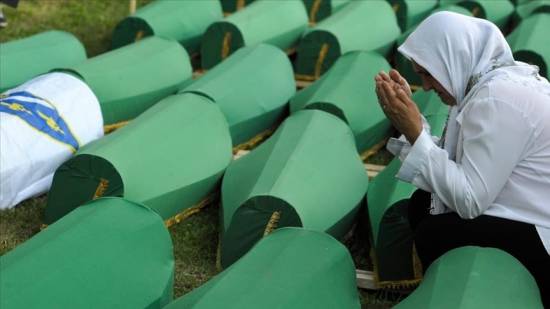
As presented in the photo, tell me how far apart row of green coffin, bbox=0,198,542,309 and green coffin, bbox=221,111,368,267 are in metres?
0.41

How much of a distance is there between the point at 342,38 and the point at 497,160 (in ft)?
9.92

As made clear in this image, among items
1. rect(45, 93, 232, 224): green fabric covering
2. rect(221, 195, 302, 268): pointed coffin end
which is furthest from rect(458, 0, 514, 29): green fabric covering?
rect(221, 195, 302, 268): pointed coffin end

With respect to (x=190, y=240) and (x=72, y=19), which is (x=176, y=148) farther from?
(x=72, y=19)

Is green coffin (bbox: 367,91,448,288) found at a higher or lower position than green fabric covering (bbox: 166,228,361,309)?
lower

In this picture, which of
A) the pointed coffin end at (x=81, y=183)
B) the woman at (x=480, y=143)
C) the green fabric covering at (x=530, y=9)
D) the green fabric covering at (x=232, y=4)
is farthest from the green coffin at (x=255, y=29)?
the woman at (x=480, y=143)

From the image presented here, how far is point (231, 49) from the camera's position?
538 cm

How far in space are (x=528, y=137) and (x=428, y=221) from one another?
45cm

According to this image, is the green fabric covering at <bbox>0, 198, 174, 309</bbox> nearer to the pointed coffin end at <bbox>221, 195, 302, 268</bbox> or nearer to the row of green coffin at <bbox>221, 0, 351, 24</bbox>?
the pointed coffin end at <bbox>221, 195, 302, 268</bbox>

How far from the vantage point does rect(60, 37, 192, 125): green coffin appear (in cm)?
425

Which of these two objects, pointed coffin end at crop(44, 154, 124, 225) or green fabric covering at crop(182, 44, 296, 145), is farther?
green fabric covering at crop(182, 44, 296, 145)

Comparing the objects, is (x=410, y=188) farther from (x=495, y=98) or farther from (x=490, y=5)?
(x=490, y=5)

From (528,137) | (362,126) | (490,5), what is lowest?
(490,5)

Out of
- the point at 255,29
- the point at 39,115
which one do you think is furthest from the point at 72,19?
the point at 39,115

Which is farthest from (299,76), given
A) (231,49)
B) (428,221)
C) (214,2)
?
(428,221)
